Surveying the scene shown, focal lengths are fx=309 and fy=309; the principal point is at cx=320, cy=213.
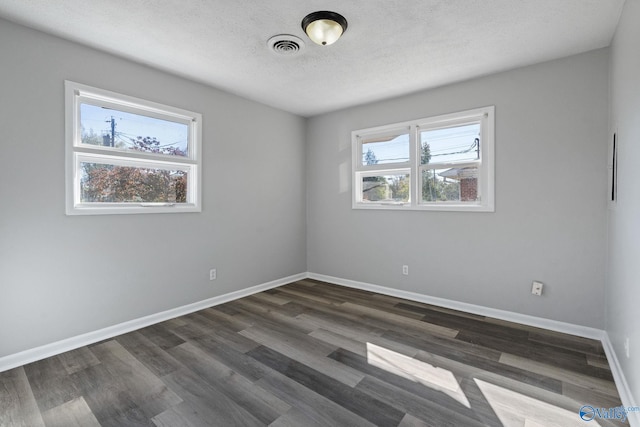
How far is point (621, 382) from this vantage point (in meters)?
2.02

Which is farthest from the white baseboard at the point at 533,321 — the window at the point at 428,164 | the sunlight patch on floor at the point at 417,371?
the window at the point at 428,164

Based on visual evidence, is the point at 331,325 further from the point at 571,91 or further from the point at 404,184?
the point at 571,91

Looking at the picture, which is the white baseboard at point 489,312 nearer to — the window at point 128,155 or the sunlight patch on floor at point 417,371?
the sunlight patch on floor at point 417,371

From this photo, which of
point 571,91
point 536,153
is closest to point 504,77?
point 571,91

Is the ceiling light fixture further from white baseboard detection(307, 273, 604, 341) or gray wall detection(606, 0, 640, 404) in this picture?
white baseboard detection(307, 273, 604, 341)

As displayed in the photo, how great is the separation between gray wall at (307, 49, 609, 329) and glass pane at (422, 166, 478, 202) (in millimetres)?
217

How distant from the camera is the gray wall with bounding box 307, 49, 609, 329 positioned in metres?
2.81

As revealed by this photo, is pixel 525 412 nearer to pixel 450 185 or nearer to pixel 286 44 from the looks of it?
pixel 450 185

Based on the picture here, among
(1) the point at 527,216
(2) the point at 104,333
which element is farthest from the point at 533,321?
(2) the point at 104,333

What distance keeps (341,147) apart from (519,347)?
10.5 ft

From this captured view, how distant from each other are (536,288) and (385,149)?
235 centimetres

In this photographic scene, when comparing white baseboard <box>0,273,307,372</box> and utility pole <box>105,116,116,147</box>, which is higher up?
utility pole <box>105,116,116,147</box>

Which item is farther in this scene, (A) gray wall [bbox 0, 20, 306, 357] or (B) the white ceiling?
(A) gray wall [bbox 0, 20, 306, 357]

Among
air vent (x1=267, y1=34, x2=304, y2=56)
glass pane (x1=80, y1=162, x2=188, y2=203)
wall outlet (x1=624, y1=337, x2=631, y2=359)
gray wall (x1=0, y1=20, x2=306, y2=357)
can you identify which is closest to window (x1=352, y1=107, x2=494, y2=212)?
gray wall (x1=0, y1=20, x2=306, y2=357)
